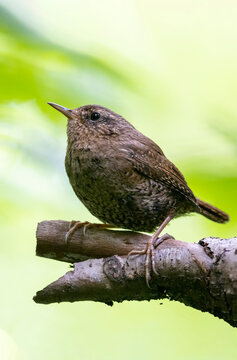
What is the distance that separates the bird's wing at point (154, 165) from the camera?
8.57ft

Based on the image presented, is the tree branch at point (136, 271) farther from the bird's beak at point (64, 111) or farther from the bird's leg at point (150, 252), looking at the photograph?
the bird's beak at point (64, 111)

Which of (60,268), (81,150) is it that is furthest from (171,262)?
(60,268)

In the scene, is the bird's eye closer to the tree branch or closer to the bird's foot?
the tree branch

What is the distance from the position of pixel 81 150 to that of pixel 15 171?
35 centimetres

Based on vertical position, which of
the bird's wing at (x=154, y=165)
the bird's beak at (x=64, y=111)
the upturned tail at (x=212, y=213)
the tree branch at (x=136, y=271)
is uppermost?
the bird's beak at (x=64, y=111)

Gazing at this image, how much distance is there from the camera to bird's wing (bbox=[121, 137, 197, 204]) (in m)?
2.61

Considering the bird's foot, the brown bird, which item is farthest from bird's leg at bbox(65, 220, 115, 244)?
the bird's foot

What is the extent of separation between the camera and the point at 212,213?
2.80 m

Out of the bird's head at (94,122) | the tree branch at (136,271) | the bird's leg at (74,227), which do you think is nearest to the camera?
the tree branch at (136,271)

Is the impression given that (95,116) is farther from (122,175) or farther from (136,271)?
(136,271)

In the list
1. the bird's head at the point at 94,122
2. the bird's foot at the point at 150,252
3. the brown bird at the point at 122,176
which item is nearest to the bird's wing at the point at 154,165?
the brown bird at the point at 122,176

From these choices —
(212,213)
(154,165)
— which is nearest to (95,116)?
(154,165)

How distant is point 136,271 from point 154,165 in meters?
0.67

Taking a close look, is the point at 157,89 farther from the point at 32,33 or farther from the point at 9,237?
the point at 9,237
